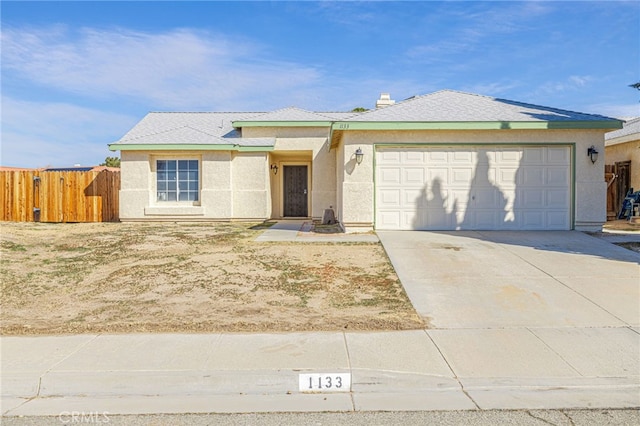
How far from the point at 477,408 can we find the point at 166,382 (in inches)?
117

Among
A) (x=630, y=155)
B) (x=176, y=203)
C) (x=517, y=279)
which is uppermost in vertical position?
(x=630, y=155)

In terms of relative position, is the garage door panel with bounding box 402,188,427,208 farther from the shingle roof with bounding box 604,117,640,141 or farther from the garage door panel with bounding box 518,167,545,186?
the shingle roof with bounding box 604,117,640,141

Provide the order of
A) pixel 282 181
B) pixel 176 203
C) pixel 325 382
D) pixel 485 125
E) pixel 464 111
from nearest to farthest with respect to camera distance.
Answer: pixel 325 382
pixel 485 125
pixel 464 111
pixel 176 203
pixel 282 181

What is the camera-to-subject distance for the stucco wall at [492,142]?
13.5 metres

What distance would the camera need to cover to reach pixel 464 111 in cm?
1428

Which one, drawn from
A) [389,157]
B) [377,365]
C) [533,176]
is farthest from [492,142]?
[377,365]

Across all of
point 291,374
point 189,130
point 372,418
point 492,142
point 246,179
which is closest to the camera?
point 372,418

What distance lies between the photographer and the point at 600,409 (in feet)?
14.2

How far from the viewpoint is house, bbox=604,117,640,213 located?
19078 mm

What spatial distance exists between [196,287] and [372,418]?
4997 mm

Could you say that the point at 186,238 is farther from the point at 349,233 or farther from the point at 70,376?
the point at 70,376

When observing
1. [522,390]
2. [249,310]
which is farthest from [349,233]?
[522,390]

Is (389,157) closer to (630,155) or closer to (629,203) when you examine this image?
(629,203)

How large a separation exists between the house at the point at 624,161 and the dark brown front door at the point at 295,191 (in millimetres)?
12449
